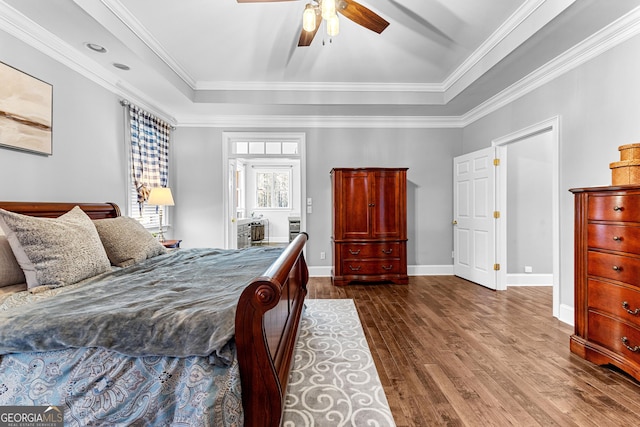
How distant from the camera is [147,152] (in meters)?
4.07

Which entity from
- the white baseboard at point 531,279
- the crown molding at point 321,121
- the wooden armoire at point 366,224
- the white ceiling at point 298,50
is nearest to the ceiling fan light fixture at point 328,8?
the white ceiling at point 298,50

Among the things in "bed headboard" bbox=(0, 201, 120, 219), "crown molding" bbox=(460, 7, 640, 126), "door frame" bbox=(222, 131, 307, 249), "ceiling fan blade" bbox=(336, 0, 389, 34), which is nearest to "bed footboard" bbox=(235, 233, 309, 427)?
"ceiling fan blade" bbox=(336, 0, 389, 34)

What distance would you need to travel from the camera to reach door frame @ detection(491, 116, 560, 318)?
10.4ft

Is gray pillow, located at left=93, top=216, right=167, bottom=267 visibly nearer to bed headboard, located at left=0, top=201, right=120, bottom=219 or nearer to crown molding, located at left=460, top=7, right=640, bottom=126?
bed headboard, located at left=0, top=201, right=120, bottom=219

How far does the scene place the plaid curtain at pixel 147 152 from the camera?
3791mm

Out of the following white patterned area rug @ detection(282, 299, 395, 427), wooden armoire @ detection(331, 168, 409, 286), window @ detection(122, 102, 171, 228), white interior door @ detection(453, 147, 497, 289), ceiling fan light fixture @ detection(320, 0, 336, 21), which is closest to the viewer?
white patterned area rug @ detection(282, 299, 395, 427)

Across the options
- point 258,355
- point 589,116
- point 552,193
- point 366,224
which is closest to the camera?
point 258,355

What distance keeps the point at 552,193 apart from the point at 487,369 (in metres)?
2.59

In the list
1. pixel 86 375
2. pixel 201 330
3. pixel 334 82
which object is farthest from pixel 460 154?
pixel 86 375

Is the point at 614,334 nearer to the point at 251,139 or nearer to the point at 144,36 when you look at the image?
the point at 144,36

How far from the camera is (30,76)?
2.44m

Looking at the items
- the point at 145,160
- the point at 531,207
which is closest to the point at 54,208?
the point at 145,160

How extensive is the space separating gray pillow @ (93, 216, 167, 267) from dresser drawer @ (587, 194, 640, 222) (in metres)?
3.53

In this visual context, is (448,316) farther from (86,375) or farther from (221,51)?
(221,51)
